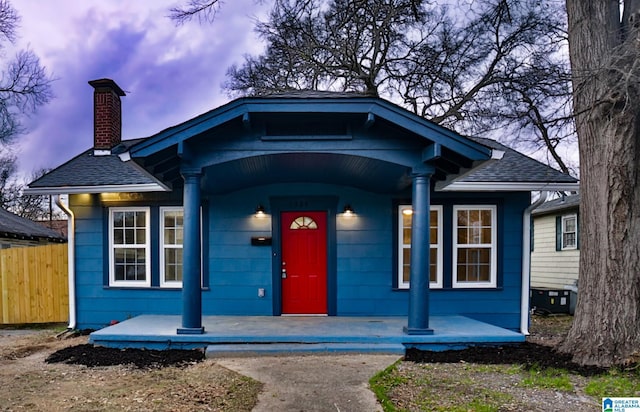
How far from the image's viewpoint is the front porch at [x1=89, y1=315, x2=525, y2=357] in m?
5.26

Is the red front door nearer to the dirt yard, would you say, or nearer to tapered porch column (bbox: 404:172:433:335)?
tapered porch column (bbox: 404:172:433:335)

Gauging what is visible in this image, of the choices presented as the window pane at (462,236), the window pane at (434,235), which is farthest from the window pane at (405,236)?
the window pane at (462,236)

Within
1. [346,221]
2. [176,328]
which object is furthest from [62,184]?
[346,221]

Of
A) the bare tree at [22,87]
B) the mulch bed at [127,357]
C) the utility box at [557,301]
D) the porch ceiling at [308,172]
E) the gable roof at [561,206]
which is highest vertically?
the bare tree at [22,87]

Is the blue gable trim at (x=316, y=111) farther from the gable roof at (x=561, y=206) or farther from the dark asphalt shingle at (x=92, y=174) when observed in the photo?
the gable roof at (x=561, y=206)

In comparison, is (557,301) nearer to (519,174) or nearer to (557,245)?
(557,245)

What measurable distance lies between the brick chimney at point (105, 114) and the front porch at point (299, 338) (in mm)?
4145

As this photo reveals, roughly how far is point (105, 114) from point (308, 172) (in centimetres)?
460

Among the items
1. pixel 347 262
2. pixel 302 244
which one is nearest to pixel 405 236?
pixel 347 262

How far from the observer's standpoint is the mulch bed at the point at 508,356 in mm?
4754

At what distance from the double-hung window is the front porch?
275 inches

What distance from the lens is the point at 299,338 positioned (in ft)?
17.8

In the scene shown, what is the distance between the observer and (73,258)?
7.35m

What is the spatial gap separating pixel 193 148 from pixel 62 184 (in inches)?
126
